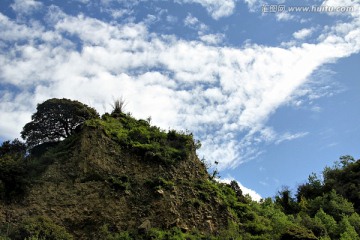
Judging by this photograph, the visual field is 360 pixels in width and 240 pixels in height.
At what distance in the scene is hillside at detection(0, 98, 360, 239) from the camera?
1950 centimetres

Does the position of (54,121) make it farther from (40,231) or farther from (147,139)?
(40,231)

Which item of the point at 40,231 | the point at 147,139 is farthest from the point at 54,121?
the point at 40,231

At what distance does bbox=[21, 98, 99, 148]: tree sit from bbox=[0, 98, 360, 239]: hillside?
0.81m

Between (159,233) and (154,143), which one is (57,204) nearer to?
(159,233)

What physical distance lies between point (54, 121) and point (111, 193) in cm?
994

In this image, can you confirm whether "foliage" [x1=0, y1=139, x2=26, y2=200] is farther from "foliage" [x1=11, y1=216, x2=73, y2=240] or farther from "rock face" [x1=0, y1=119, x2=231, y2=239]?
"foliage" [x1=11, y1=216, x2=73, y2=240]

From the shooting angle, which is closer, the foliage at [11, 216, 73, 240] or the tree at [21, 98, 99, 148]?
the foliage at [11, 216, 73, 240]

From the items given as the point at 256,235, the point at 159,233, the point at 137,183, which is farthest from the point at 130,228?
the point at 256,235

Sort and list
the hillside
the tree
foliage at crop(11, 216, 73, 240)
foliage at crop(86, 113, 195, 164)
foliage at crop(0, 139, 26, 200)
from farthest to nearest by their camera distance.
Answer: the tree → foliage at crop(86, 113, 195, 164) → foliage at crop(0, 139, 26, 200) → the hillside → foliage at crop(11, 216, 73, 240)

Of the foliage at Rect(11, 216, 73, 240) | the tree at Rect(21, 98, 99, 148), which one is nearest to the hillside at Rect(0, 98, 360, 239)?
the foliage at Rect(11, 216, 73, 240)

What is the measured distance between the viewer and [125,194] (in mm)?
21359

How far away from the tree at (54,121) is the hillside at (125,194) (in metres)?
0.81

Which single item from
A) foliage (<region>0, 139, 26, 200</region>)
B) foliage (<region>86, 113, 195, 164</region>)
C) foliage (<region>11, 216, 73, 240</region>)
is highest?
Answer: foliage (<region>86, 113, 195, 164</region>)

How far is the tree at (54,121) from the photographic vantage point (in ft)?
92.8
